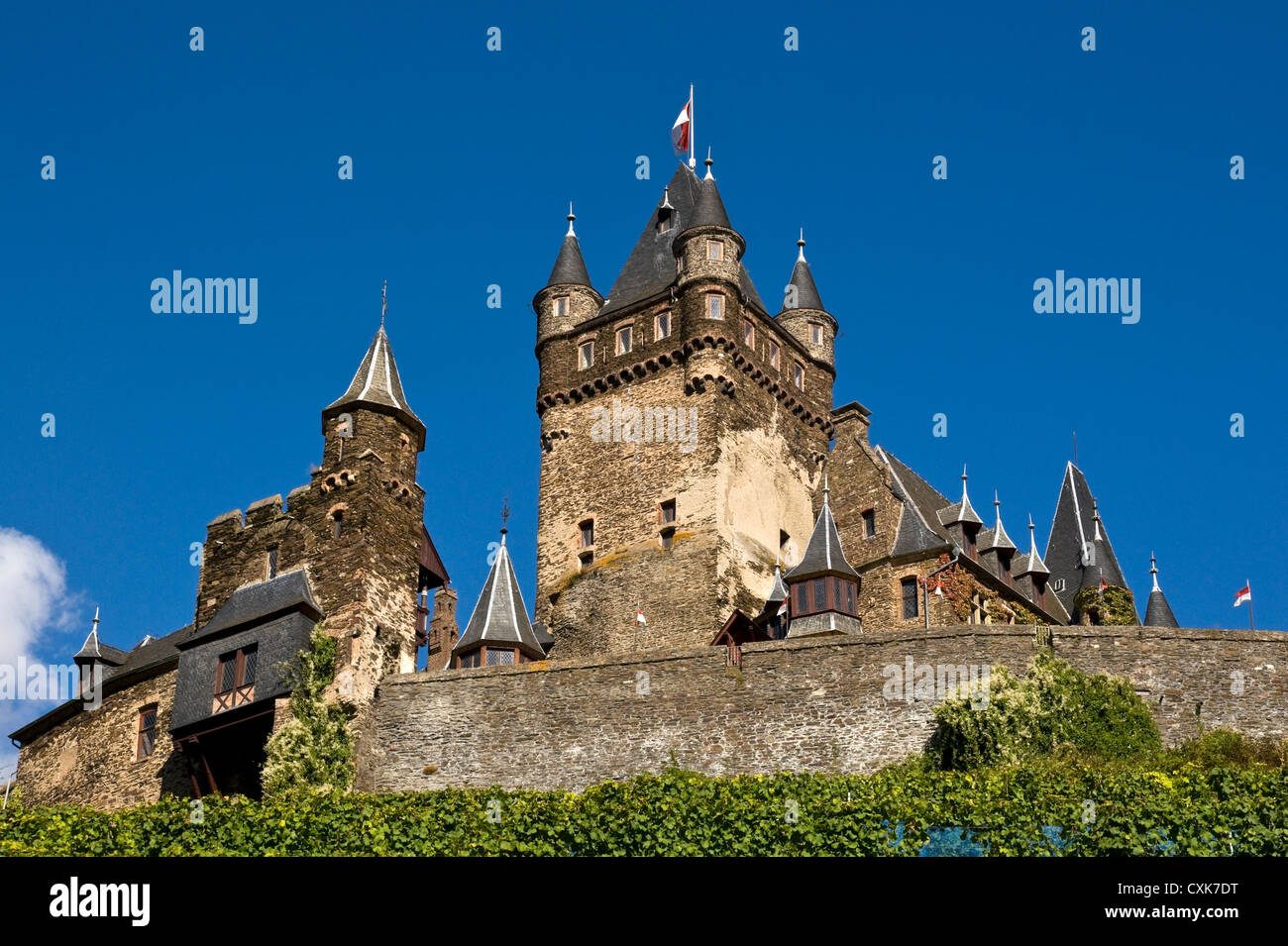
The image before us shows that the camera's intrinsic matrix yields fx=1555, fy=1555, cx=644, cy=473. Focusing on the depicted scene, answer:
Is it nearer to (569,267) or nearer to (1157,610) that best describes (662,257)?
(569,267)

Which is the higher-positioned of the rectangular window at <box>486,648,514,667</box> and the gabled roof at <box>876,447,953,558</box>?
the gabled roof at <box>876,447,953,558</box>

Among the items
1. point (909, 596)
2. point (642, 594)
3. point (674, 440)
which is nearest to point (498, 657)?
point (642, 594)

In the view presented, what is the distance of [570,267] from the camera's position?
5569cm

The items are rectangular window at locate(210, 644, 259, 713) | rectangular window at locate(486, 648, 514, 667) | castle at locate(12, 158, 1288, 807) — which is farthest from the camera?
rectangular window at locate(486, 648, 514, 667)

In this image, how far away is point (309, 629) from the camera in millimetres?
38688

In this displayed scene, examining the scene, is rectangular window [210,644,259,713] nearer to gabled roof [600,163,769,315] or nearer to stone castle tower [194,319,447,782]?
stone castle tower [194,319,447,782]

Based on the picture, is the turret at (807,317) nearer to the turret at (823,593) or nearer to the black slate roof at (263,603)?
the turret at (823,593)

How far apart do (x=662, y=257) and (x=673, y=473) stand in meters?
10.2

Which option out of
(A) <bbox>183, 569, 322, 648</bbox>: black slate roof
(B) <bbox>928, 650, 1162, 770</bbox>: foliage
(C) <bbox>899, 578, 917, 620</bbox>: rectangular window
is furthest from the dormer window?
(B) <bbox>928, 650, 1162, 770</bbox>: foliage

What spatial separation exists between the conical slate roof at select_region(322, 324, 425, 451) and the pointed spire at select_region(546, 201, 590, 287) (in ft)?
37.5

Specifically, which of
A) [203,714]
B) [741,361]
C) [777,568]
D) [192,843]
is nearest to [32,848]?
[192,843]

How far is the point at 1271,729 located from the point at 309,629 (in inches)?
892

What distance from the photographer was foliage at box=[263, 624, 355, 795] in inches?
1412
